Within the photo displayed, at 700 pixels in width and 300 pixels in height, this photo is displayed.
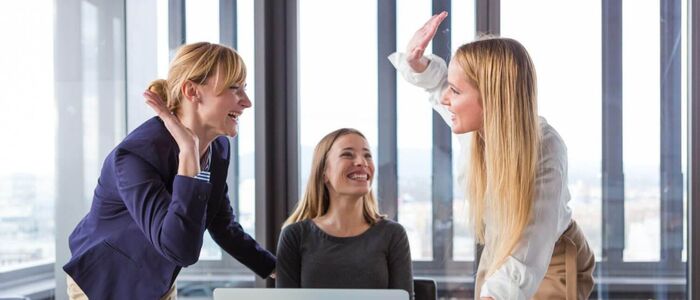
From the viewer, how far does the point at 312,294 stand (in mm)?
1320

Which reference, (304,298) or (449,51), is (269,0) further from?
(304,298)

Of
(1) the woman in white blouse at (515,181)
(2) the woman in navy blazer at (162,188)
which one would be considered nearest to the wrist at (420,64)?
(1) the woman in white blouse at (515,181)

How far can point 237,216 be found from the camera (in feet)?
10.3

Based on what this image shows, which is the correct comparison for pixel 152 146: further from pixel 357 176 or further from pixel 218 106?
pixel 357 176

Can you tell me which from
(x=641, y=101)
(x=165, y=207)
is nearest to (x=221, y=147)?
(x=165, y=207)

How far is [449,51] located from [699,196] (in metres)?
1.08

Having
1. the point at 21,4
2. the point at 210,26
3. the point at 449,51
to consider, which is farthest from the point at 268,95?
the point at 21,4

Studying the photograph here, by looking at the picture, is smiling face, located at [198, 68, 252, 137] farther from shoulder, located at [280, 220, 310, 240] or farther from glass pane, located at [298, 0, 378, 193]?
glass pane, located at [298, 0, 378, 193]

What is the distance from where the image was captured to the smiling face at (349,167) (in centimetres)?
249

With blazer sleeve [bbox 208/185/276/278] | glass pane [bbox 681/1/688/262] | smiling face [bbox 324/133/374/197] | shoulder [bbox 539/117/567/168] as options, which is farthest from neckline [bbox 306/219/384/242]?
glass pane [bbox 681/1/688/262]

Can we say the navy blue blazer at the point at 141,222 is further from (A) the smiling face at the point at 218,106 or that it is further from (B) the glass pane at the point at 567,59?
(B) the glass pane at the point at 567,59

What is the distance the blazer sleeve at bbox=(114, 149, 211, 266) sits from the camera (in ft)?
5.58

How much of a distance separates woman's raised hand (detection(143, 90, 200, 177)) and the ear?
90mm

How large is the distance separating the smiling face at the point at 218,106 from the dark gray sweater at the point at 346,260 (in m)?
0.64
